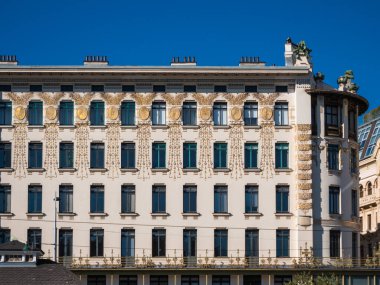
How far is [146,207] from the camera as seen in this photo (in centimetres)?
9375

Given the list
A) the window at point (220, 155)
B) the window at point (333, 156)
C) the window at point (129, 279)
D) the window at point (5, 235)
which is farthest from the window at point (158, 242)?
the window at point (333, 156)

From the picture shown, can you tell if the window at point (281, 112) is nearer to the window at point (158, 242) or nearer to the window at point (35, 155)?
the window at point (158, 242)

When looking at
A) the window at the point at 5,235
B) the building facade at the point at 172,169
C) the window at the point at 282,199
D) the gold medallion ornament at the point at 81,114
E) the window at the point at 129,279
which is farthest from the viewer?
the gold medallion ornament at the point at 81,114

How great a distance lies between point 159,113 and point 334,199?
15249 mm

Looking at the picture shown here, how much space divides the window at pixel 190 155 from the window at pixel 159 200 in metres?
2.79

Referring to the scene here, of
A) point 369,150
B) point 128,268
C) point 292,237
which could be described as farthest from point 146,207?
point 369,150

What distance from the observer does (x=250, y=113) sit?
95125 mm

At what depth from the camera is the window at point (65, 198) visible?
93812 mm

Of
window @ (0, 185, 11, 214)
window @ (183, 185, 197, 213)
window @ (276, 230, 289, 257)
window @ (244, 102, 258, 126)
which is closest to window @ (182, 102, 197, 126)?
window @ (244, 102, 258, 126)

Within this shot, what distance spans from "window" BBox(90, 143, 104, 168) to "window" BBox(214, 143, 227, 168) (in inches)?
347

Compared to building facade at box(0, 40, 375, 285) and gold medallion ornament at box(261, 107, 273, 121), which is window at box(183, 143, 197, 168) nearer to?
building facade at box(0, 40, 375, 285)

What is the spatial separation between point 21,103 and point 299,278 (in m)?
25.3

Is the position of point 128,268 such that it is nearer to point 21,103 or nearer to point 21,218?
point 21,218

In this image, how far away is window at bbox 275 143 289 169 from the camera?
94.8m
